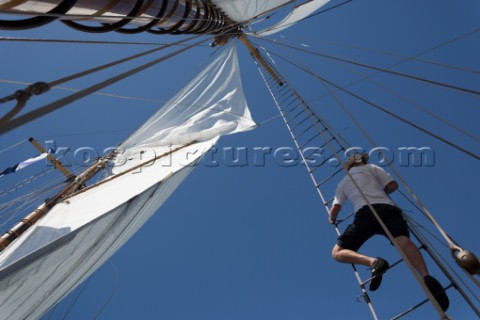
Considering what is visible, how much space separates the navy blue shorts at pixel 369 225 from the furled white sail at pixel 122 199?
1802 millimetres

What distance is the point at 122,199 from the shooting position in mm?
2480

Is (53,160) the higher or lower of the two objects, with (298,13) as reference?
higher

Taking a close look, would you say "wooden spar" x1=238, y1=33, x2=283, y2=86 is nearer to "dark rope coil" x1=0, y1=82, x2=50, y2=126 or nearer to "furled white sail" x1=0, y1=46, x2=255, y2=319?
"furled white sail" x1=0, y1=46, x2=255, y2=319

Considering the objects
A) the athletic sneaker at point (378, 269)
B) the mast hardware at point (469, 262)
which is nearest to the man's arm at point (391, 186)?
the athletic sneaker at point (378, 269)

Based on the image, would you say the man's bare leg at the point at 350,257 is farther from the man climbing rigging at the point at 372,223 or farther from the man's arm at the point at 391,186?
the man's arm at the point at 391,186

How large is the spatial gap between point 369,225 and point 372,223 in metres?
0.03

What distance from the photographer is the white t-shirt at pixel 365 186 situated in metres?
2.63

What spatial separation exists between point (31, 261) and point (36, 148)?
7.74 m

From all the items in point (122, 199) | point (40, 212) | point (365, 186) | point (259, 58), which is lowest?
point (365, 186)

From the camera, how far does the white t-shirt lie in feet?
8.63

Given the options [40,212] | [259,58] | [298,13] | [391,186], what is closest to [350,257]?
[391,186]

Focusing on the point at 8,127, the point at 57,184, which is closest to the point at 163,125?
the point at 57,184

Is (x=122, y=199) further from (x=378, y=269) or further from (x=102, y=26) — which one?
(x=378, y=269)

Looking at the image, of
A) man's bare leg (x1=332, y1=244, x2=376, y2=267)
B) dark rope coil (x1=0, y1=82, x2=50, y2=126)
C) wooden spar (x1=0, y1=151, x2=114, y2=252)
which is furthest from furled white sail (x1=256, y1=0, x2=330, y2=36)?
dark rope coil (x1=0, y1=82, x2=50, y2=126)
